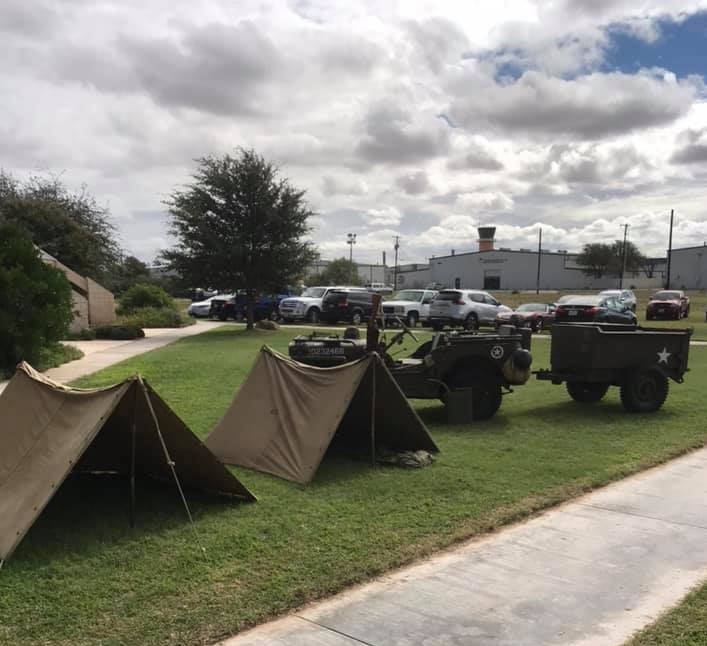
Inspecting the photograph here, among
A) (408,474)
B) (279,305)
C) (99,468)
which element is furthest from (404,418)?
(279,305)

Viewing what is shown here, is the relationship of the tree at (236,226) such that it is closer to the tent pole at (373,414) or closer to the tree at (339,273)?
the tent pole at (373,414)

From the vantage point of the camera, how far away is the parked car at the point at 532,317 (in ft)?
84.5

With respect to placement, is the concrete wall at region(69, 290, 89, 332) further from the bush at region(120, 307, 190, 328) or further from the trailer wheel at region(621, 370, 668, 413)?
the trailer wheel at region(621, 370, 668, 413)

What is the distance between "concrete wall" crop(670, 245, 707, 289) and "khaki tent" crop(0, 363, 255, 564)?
90834 mm

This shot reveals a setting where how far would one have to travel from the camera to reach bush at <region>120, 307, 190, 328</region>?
28.3m

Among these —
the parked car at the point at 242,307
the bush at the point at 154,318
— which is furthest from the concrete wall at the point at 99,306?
the parked car at the point at 242,307

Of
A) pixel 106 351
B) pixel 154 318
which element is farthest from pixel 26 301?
pixel 154 318

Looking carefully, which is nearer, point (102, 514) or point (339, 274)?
point (102, 514)

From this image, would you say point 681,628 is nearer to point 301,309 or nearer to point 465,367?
point 465,367

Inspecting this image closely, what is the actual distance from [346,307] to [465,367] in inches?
818

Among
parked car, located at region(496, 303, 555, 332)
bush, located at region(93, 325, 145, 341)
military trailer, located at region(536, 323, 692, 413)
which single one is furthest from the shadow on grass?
parked car, located at region(496, 303, 555, 332)

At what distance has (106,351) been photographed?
18.3 meters

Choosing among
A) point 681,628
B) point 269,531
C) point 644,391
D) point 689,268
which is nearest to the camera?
point 681,628

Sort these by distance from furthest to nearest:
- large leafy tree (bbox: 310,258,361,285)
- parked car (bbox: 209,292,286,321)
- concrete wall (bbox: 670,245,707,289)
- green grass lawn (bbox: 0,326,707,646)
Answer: concrete wall (bbox: 670,245,707,289) < large leafy tree (bbox: 310,258,361,285) < parked car (bbox: 209,292,286,321) < green grass lawn (bbox: 0,326,707,646)
